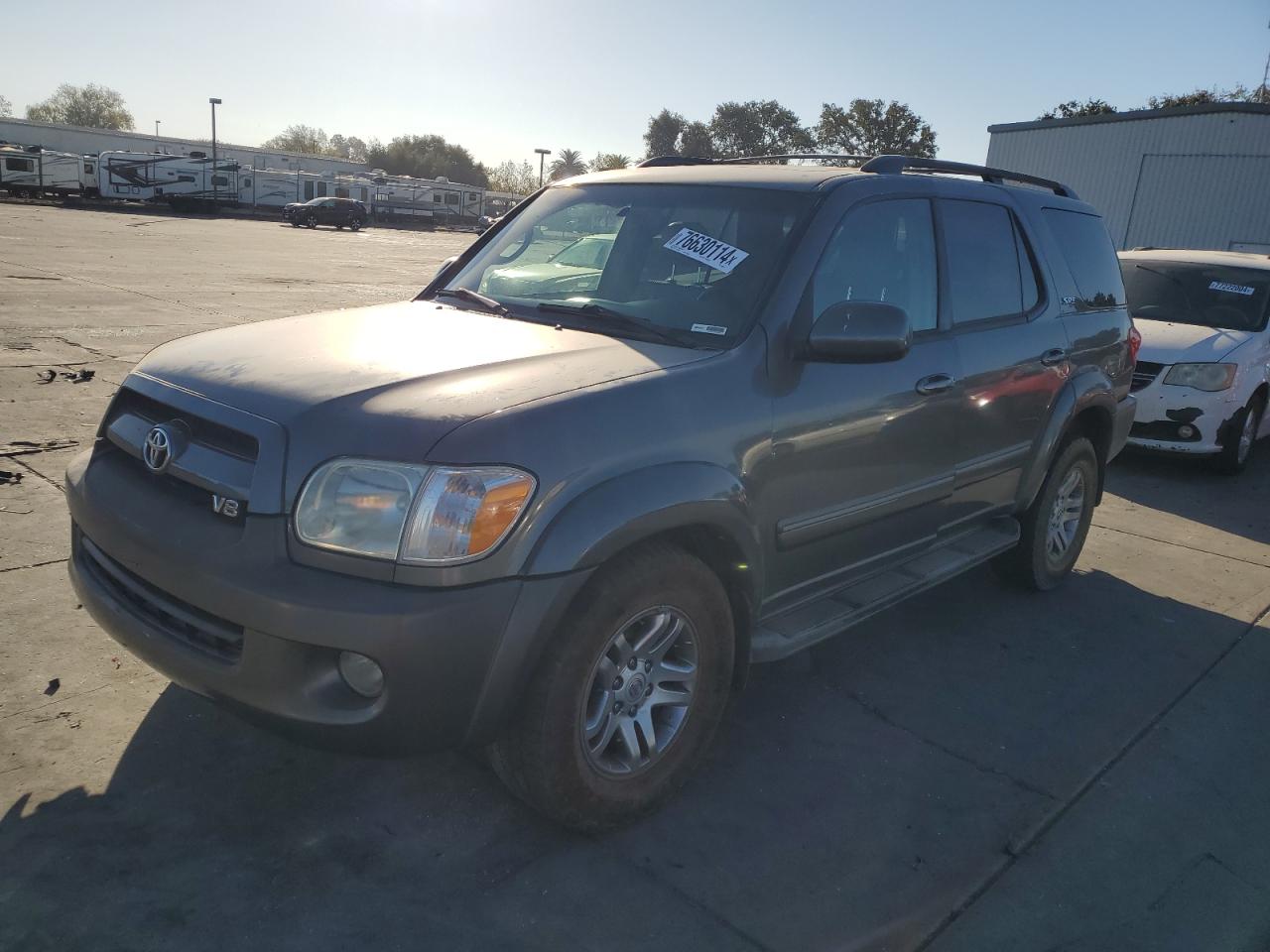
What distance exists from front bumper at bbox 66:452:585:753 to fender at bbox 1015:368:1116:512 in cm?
297

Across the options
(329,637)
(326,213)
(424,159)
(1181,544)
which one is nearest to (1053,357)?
(1181,544)

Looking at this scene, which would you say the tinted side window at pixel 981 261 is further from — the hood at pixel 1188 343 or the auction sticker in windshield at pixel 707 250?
the hood at pixel 1188 343

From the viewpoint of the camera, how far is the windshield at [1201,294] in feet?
27.9

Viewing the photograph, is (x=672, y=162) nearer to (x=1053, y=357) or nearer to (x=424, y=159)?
(x=1053, y=357)

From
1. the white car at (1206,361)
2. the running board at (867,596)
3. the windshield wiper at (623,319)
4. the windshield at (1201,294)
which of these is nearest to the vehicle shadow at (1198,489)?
the white car at (1206,361)

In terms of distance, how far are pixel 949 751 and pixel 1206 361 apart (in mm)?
Answer: 5686

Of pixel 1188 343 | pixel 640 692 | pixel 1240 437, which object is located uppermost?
pixel 1188 343

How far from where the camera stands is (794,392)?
3.19m

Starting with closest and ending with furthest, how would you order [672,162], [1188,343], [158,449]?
[158,449] < [672,162] < [1188,343]

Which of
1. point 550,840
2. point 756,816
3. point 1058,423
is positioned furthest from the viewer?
point 1058,423

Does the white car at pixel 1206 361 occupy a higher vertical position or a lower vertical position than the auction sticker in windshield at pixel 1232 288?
lower

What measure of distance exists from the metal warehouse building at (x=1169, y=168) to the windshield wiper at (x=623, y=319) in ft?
67.1

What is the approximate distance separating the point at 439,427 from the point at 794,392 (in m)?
1.25

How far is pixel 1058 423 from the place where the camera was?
4730 millimetres
